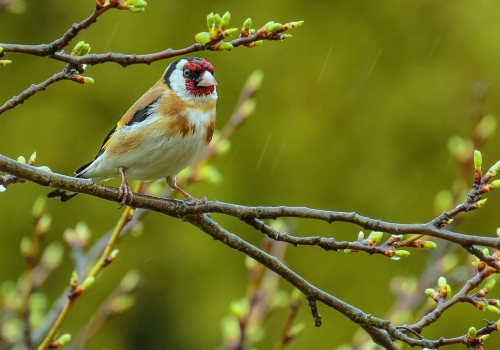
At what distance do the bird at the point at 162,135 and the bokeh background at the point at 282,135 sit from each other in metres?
3.34

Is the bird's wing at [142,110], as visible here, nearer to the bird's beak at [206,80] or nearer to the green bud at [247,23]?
the bird's beak at [206,80]

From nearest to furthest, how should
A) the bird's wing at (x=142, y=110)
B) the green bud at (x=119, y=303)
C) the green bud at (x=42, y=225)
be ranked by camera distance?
the green bud at (x=42, y=225) → the green bud at (x=119, y=303) → the bird's wing at (x=142, y=110)

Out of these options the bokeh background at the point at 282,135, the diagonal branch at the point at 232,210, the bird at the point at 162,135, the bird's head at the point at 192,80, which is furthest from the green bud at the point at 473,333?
the bokeh background at the point at 282,135

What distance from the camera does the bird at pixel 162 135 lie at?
3.17 meters

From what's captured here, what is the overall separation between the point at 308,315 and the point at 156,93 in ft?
13.3

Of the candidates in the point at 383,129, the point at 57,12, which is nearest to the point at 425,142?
the point at 383,129

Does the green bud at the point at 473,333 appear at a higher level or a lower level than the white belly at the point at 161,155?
lower

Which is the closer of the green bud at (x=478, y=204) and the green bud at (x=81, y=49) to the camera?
the green bud at (x=81, y=49)

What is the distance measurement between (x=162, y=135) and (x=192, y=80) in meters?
0.47

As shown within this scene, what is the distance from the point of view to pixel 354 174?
7.24m

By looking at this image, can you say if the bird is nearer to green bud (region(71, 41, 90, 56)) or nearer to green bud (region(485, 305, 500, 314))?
green bud (region(71, 41, 90, 56))

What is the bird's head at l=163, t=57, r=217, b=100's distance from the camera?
3420mm

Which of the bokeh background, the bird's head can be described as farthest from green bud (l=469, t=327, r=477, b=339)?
the bokeh background

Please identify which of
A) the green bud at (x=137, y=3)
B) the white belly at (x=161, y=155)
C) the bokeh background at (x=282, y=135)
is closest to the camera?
the green bud at (x=137, y=3)
